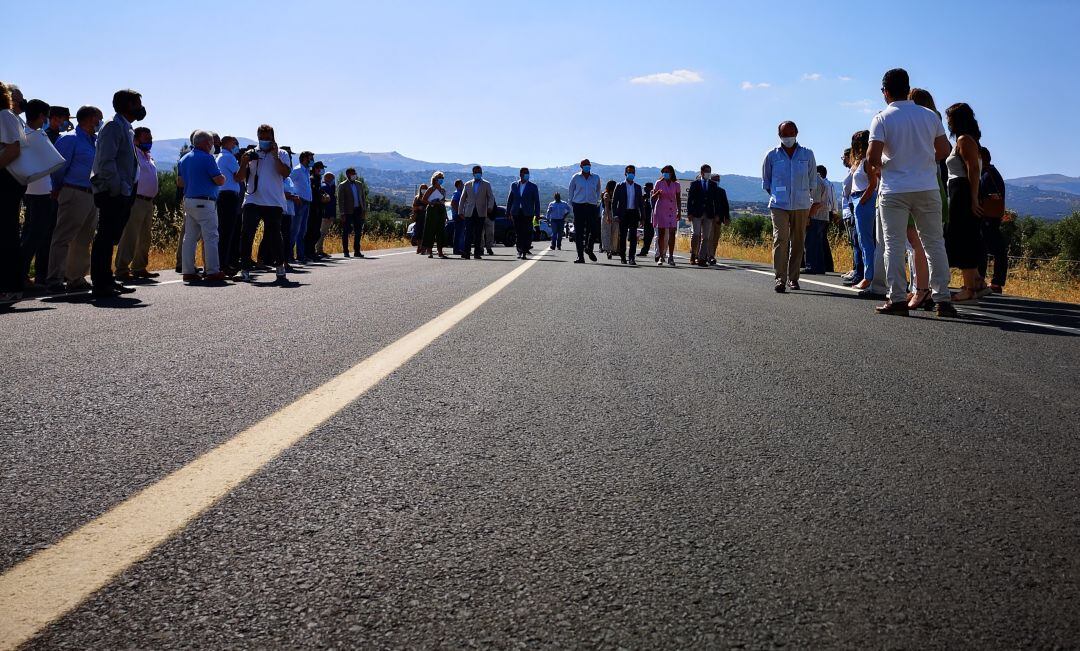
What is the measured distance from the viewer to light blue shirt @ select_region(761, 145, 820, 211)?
35.7 ft

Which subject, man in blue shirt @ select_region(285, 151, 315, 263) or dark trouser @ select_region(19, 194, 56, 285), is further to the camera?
man in blue shirt @ select_region(285, 151, 315, 263)

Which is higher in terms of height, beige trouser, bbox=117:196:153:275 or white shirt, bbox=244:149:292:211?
white shirt, bbox=244:149:292:211

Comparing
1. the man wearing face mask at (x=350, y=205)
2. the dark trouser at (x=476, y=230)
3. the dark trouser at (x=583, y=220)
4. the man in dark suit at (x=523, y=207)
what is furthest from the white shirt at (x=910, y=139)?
the man wearing face mask at (x=350, y=205)

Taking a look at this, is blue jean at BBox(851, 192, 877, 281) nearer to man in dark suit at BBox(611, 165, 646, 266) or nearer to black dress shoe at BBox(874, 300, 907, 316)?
black dress shoe at BBox(874, 300, 907, 316)

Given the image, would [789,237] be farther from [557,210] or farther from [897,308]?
[557,210]

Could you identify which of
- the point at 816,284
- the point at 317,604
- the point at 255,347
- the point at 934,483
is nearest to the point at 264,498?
the point at 317,604

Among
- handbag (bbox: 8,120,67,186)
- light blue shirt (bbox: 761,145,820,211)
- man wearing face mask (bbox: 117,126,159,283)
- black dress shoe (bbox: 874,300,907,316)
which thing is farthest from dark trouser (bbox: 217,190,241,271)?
black dress shoe (bbox: 874,300,907,316)

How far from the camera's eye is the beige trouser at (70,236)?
8984 millimetres

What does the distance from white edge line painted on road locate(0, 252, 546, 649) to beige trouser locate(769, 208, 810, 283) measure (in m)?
8.01

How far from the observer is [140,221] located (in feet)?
36.8

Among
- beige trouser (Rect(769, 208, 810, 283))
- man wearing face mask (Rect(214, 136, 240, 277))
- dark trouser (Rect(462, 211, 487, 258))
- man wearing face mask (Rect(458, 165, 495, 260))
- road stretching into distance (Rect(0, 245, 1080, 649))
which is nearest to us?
road stretching into distance (Rect(0, 245, 1080, 649))

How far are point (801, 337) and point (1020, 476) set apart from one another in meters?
3.45

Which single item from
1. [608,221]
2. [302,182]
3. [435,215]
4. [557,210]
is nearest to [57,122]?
[302,182]

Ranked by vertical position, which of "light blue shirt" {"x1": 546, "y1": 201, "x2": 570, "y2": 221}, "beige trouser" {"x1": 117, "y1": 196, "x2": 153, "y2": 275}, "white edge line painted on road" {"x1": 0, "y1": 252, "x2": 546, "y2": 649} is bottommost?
"white edge line painted on road" {"x1": 0, "y1": 252, "x2": 546, "y2": 649}
